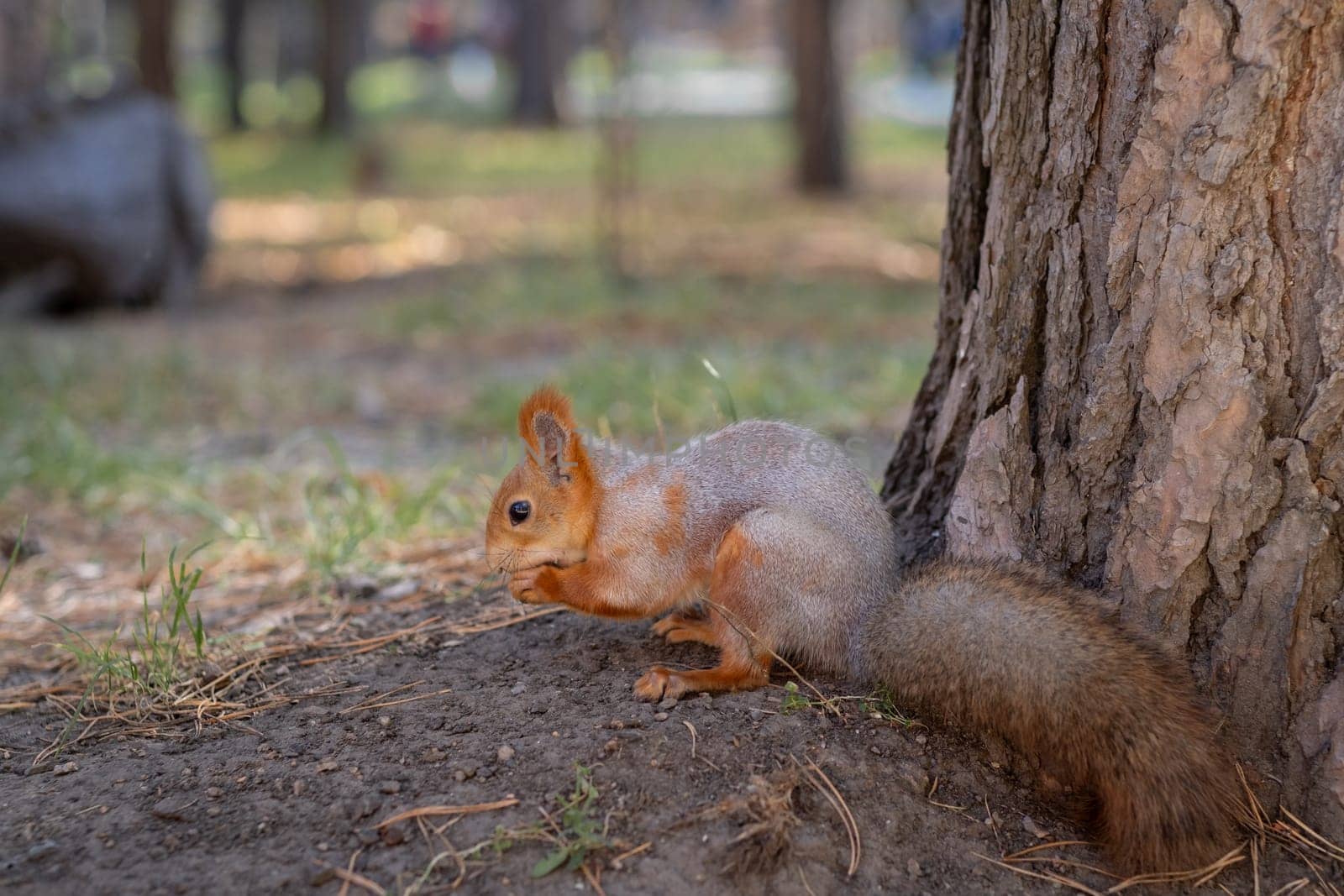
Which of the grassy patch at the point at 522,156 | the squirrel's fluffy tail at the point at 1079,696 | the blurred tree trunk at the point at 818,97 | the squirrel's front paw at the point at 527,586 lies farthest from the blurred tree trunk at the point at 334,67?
the squirrel's fluffy tail at the point at 1079,696

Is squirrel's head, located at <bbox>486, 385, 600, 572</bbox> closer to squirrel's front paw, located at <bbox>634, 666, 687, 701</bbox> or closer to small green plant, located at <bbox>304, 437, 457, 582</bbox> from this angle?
squirrel's front paw, located at <bbox>634, 666, 687, 701</bbox>

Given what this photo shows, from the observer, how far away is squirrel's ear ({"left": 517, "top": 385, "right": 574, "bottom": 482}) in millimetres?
2400

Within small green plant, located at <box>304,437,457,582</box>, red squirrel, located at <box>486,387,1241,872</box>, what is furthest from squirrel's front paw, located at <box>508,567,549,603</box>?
small green plant, located at <box>304,437,457,582</box>

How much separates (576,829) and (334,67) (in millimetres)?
18070

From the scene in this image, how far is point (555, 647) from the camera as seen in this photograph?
253 centimetres

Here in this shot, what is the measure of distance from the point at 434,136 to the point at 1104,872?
18858 millimetres

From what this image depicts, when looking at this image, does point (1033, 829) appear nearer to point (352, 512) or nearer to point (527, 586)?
point (527, 586)

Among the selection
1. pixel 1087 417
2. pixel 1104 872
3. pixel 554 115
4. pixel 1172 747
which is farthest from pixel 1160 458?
pixel 554 115

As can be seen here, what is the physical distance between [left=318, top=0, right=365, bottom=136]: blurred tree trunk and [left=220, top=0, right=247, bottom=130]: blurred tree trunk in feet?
10.2

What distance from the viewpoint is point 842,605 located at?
7.48ft

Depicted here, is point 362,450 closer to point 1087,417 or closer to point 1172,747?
point 1087,417

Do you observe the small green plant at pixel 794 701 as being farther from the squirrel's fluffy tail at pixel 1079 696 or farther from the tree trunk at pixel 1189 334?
the tree trunk at pixel 1189 334

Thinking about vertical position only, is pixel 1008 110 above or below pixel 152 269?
above

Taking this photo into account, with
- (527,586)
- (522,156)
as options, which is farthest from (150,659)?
(522,156)
